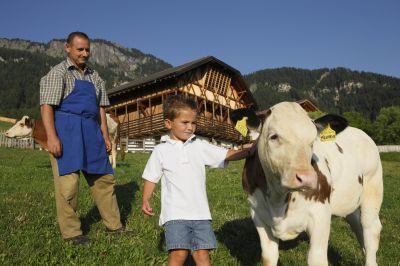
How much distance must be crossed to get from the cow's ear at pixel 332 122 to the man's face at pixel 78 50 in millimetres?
3111

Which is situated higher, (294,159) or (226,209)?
(294,159)

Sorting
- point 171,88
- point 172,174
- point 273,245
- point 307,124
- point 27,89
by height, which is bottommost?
point 273,245

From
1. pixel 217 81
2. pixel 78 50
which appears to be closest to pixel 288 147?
pixel 78 50

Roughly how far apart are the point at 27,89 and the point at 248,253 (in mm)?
146314

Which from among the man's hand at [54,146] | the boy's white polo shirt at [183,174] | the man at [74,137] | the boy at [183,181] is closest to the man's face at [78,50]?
the man at [74,137]

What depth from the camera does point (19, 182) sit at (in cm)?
962

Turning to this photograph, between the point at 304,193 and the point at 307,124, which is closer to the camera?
the point at 307,124

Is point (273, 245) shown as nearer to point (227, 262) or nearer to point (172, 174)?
point (227, 262)

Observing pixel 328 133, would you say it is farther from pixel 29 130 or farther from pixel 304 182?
pixel 29 130

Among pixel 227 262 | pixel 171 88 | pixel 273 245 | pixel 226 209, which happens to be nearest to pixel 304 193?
pixel 273 245

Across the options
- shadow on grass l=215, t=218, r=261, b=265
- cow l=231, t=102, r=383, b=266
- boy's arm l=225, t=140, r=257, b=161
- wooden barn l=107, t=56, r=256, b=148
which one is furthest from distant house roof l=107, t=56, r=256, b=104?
boy's arm l=225, t=140, r=257, b=161

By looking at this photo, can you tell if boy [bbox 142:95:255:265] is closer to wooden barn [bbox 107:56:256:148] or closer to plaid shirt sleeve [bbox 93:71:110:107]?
plaid shirt sleeve [bbox 93:71:110:107]

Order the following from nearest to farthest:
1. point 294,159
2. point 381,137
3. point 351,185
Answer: point 294,159 < point 351,185 < point 381,137

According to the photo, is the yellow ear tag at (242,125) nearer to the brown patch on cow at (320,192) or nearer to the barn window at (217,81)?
the brown patch on cow at (320,192)
